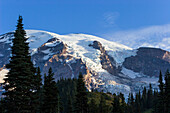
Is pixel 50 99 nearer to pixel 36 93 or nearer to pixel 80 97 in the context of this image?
pixel 36 93

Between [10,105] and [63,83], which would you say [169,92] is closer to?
[10,105]

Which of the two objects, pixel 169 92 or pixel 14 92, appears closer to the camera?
pixel 14 92

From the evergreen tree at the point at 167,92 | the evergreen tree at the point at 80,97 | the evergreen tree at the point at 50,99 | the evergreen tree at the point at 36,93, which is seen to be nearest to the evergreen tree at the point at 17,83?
the evergreen tree at the point at 36,93

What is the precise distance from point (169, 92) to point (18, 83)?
150ft

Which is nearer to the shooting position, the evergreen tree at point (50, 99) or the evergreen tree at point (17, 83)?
the evergreen tree at point (17, 83)

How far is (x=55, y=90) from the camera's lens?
4559 cm

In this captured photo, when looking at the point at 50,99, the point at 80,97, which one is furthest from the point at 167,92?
the point at 50,99

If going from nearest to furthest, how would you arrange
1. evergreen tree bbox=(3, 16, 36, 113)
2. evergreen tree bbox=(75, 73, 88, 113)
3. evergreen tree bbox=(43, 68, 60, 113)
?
evergreen tree bbox=(3, 16, 36, 113) → evergreen tree bbox=(43, 68, 60, 113) → evergreen tree bbox=(75, 73, 88, 113)

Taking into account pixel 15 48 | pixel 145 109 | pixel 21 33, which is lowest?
pixel 145 109

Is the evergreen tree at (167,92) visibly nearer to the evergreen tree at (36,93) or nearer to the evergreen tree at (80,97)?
the evergreen tree at (80,97)

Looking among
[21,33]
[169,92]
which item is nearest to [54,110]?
[21,33]

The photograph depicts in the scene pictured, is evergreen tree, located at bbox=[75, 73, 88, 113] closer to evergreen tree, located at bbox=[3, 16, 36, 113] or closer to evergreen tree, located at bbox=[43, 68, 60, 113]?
evergreen tree, located at bbox=[43, 68, 60, 113]

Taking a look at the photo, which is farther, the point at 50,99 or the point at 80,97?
the point at 80,97

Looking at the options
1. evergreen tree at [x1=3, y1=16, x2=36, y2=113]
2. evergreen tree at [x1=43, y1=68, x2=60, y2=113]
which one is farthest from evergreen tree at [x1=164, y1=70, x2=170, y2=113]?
evergreen tree at [x1=3, y1=16, x2=36, y2=113]
